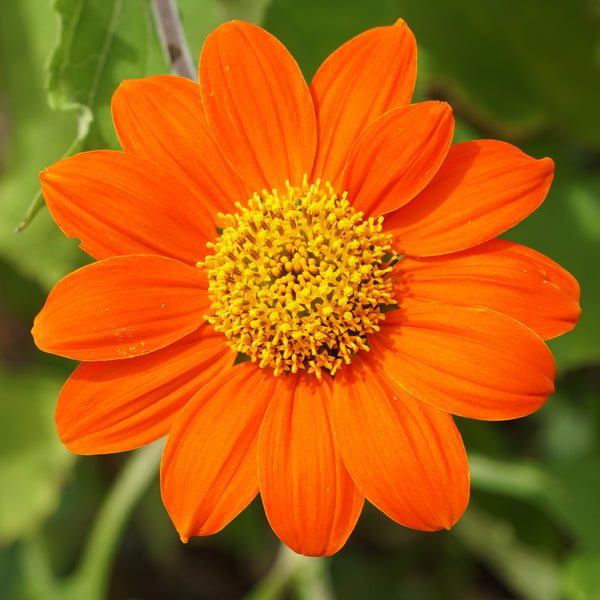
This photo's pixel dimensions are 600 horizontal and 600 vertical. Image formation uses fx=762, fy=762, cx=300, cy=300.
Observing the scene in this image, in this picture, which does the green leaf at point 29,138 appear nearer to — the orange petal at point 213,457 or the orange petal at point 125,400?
the orange petal at point 125,400

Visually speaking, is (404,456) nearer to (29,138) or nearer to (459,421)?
(459,421)

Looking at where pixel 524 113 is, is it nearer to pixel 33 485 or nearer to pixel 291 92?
pixel 291 92

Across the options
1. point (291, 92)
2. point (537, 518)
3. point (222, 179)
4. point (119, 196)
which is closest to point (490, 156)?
point (291, 92)

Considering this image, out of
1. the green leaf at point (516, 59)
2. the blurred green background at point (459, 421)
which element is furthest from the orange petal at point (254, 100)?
the green leaf at point (516, 59)

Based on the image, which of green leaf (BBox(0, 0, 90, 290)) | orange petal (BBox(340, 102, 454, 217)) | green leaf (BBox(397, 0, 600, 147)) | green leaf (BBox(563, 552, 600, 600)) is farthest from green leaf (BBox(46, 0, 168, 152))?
green leaf (BBox(563, 552, 600, 600))

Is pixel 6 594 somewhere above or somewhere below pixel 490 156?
below
